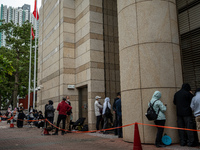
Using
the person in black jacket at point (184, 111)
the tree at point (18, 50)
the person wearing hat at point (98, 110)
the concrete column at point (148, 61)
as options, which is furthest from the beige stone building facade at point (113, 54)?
the tree at point (18, 50)

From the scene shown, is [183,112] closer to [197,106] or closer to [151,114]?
[197,106]

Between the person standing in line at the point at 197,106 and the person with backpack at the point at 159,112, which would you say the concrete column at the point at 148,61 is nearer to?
the person with backpack at the point at 159,112

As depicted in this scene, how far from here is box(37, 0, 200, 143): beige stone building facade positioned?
7.59 meters

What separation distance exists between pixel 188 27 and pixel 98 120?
258 inches

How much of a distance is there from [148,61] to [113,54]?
5975 mm

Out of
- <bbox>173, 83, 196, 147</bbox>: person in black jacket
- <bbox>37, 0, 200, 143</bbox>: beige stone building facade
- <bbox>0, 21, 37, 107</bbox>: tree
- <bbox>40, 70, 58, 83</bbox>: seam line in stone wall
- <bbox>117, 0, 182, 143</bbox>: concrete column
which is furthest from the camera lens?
<bbox>0, 21, 37, 107</bbox>: tree

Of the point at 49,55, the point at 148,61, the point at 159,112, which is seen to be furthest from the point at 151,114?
the point at 49,55

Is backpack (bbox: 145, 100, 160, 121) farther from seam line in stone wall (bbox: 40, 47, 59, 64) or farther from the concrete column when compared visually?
seam line in stone wall (bbox: 40, 47, 59, 64)

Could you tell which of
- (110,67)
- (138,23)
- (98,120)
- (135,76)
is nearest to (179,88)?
(135,76)

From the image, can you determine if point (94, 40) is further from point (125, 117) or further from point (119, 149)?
point (119, 149)

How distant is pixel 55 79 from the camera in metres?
15.7

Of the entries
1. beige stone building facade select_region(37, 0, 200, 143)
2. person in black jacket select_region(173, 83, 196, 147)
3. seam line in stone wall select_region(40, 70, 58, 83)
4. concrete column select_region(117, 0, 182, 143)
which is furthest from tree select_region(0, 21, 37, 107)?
person in black jacket select_region(173, 83, 196, 147)

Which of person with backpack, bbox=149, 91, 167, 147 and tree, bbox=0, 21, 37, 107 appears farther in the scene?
tree, bbox=0, 21, 37, 107

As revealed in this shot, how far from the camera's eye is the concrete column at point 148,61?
742 centimetres
